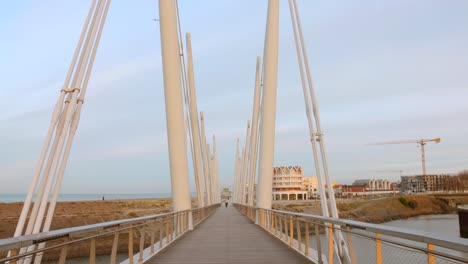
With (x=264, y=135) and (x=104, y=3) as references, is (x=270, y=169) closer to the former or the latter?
(x=264, y=135)

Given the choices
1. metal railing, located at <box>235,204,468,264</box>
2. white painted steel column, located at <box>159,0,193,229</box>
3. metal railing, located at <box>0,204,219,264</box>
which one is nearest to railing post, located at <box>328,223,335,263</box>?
metal railing, located at <box>235,204,468,264</box>

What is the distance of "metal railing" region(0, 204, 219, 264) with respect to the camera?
175 inches

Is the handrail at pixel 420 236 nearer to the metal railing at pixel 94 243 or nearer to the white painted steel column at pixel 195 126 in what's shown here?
the metal railing at pixel 94 243

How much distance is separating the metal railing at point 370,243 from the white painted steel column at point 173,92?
232 inches

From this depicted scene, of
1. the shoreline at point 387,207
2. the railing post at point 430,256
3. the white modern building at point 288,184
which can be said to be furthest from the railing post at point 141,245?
the white modern building at point 288,184

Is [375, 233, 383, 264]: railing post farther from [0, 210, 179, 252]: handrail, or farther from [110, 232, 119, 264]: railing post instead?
[110, 232, 119, 264]: railing post

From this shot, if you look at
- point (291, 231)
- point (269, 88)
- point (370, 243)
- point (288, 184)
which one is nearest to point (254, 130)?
point (269, 88)

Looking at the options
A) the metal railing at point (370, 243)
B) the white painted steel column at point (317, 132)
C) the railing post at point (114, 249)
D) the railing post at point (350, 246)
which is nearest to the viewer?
the metal railing at point (370, 243)

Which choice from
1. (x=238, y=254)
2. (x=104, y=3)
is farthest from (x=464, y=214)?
(x=104, y=3)

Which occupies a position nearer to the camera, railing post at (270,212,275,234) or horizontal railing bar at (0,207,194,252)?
horizontal railing bar at (0,207,194,252)

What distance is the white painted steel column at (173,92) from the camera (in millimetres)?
15578

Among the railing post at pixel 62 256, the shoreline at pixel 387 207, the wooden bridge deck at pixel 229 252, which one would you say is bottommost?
the shoreline at pixel 387 207

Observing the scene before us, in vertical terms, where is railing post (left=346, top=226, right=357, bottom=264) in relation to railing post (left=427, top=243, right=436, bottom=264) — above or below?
below

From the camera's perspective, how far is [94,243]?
6.05 meters
